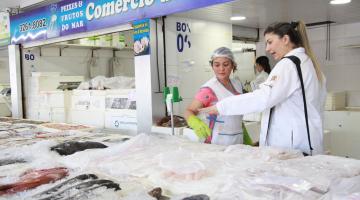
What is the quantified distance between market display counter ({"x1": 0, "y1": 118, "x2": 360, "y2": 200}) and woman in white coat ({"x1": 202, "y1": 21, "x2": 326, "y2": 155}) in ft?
0.93

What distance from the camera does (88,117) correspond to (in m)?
4.75

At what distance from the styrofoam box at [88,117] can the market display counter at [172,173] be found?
239 cm

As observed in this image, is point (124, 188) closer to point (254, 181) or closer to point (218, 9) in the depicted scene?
point (254, 181)

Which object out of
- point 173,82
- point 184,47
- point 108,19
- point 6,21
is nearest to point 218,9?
point 184,47

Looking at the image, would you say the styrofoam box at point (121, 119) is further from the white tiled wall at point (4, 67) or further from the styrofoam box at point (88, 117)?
the white tiled wall at point (4, 67)

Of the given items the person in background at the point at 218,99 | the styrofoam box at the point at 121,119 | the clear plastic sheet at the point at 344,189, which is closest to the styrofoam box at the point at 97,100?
the styrofoam box at the point at 121,119

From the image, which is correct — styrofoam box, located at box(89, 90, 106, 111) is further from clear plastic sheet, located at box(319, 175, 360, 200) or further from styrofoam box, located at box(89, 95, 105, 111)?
clear plastic sheet, located at box(319, 175, 360, 200)

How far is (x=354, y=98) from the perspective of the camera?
18.6 feet

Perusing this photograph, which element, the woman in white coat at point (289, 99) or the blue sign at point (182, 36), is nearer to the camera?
the woman in white coat at point (289, 99)

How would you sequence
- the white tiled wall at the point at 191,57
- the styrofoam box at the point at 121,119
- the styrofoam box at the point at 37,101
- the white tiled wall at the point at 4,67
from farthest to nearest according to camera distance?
the white tiled wall at the point at 4,67 < the styrofoam box at the point at 37,101 < the styrofoam box at the point at 121,119 < the white tiled wall at the point at 191,57

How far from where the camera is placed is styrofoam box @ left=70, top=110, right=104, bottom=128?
15.0 ft

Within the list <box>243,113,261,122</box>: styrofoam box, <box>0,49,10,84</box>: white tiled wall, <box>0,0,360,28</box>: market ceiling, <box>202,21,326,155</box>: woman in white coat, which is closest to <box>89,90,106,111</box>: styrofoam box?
<box>0,0,360,28</box>: market ceiling

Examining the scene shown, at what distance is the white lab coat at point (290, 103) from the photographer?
2.00 metres

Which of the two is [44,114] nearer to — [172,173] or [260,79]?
[260,79]
